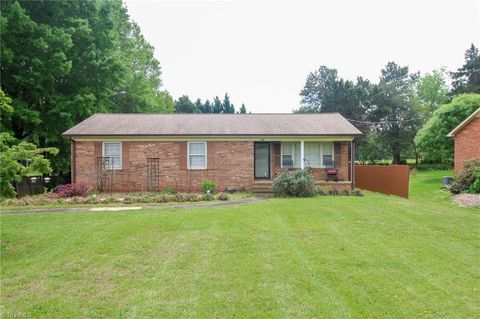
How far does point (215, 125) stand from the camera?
1922 cm

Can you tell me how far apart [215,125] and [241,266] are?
13.7 metres

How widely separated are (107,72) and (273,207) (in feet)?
53.9

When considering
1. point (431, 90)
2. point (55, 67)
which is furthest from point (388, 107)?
point (55, 67)

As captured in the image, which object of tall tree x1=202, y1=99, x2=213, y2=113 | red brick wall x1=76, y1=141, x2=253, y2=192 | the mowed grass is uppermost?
tall tree x1=202, y1=99, x2=213, y2=113

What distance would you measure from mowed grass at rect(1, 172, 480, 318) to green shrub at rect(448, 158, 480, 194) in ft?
35.3

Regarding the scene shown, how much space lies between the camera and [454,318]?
420 centimetres

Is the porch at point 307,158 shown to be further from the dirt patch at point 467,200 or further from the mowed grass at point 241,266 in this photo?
the mowed grass at point 241,266

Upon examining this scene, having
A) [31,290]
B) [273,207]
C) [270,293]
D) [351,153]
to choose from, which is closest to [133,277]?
[31,290]

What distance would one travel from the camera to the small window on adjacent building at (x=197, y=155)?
17.9 metres

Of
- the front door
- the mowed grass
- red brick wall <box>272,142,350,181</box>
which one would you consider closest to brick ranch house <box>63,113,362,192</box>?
red brick wall <box>272,142,350,181</box>

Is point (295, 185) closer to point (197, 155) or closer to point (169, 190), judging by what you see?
point (197, 155)

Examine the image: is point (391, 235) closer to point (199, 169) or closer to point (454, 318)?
point (454, 318)

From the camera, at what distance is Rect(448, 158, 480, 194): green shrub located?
63.1 feet

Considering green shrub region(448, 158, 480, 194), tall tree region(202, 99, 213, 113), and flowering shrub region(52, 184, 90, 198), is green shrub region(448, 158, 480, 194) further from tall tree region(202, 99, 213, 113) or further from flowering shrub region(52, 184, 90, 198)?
tall tree region(202, 99, 213, 113)
